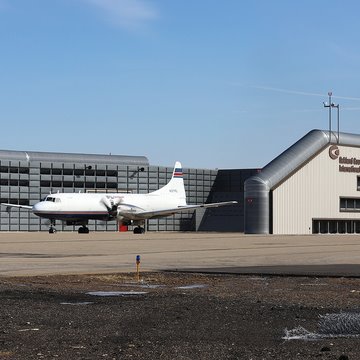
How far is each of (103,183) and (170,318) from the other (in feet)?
285

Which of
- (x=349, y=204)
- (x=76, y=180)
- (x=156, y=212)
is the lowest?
(x=156, y=212)

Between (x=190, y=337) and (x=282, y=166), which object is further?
(x=282, y=166)

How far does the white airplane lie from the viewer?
255 feet

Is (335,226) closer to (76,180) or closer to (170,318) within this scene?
(76,180)

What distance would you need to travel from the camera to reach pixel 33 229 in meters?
94.6

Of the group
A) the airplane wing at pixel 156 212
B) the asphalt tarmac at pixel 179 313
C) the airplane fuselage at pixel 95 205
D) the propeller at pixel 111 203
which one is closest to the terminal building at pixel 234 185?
the airplane wing at pixel 156 212

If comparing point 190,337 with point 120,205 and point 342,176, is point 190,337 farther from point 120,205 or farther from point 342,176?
point 342,176

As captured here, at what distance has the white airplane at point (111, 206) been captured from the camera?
77.8 m

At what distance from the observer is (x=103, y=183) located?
99.7m

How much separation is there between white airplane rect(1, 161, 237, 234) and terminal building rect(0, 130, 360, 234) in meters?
4.88

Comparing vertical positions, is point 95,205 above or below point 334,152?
below

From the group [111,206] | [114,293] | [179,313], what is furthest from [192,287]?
[111,206]

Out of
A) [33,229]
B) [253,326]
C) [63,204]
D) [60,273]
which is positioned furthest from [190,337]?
[33,229]

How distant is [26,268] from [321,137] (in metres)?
62.7
